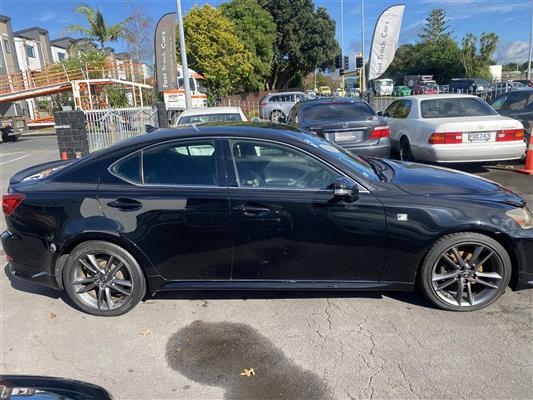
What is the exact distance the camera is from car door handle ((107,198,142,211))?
138 inches

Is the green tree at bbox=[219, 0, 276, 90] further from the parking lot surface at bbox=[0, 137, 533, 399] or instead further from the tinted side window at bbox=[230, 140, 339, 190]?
the parking lot surface at bbox=[0, 137, 533, 399]

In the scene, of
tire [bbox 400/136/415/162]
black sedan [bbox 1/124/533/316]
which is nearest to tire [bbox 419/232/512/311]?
black sedan [bbox 1/124/533/316]

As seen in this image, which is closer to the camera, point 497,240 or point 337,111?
point 497,240

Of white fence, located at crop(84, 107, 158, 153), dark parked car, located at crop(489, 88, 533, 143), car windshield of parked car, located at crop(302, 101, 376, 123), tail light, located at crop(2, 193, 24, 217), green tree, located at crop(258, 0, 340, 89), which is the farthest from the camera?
green tree, located at crop(258, 0, 340, 89)

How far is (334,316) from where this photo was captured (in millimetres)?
3570

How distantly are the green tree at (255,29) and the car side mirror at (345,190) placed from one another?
107 ft

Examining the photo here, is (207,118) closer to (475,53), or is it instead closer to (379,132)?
(379,132)

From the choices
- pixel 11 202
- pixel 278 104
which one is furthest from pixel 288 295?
pixel 278 104

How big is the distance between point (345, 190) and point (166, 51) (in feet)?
48.4

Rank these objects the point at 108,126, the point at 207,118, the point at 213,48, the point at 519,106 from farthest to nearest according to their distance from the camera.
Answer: the point at 213,48 < the point at 108,126 < the point at 519,106 < the point at 207,118

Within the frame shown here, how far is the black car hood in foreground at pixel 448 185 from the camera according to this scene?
3.48 metres

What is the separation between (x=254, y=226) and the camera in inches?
135

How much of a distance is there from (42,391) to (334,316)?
2.34 m

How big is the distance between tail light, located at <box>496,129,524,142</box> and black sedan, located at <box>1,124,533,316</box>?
4.46m
